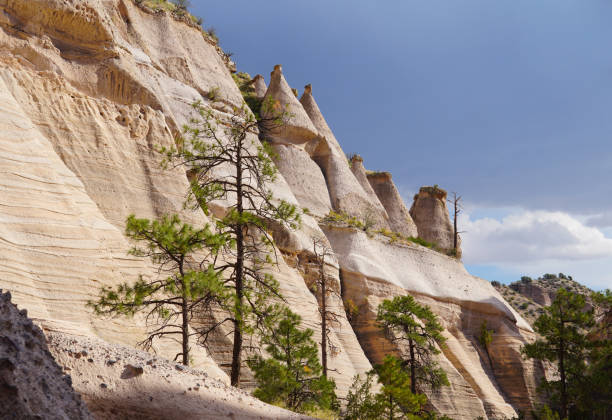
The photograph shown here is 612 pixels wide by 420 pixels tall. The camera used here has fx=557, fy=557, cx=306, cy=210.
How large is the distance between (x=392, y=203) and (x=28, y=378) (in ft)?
158

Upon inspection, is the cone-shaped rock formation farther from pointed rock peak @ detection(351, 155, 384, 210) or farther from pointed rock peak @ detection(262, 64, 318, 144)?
pointed rock peak @ detection(262, 64, 318, 144)

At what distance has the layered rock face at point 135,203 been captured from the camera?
13.9 m

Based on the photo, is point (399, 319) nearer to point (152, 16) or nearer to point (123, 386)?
Result: point (123, 386)

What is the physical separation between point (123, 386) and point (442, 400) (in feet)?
86.8

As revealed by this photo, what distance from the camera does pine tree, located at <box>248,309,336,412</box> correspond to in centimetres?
1416

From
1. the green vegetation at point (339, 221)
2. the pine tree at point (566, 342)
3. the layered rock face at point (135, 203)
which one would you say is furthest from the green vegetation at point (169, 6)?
the pine tree at point (566, 342)

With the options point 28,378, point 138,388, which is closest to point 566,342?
point 138,388

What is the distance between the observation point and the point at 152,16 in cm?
3503

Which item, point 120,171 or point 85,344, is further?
point 120,171

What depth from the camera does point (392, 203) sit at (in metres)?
51.2

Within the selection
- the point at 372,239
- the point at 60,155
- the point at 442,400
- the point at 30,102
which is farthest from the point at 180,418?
the point at 372,239

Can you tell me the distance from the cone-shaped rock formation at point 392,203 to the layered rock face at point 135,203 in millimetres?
6276

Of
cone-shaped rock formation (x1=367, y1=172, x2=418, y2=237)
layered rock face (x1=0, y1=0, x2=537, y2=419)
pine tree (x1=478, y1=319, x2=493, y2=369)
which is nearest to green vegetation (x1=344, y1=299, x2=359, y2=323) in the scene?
layered rock face (x1=0, y1=0, x2=537, y2=419)

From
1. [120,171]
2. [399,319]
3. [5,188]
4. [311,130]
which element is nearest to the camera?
[5,188]
